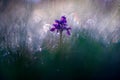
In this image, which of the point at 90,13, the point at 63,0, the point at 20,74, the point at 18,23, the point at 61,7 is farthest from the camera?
the point at 63,0

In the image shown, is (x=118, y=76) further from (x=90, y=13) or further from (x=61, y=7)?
(x=61, y=7)

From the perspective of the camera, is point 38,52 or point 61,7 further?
point 61,7

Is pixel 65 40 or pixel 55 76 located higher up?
pixel 65 40

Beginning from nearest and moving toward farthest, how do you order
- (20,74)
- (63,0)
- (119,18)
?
(20,74) < (119,18) < (63,0)

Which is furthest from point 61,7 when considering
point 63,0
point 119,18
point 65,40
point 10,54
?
point 10,54

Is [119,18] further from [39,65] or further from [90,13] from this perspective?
[39,65]

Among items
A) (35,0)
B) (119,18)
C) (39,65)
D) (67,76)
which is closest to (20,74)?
(39,65)

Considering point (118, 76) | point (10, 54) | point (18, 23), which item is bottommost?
point (118, 76)
